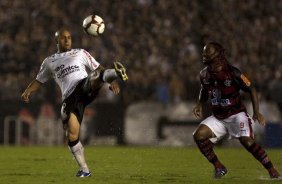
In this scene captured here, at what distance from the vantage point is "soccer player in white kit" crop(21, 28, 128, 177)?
10891 mm

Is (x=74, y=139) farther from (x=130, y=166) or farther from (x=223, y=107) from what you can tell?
(x=130, y=166)

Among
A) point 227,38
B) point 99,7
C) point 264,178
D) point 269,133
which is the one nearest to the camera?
point 264,178

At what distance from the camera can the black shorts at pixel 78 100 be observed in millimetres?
11002

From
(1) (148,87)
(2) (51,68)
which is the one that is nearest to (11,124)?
(1) (148,87)

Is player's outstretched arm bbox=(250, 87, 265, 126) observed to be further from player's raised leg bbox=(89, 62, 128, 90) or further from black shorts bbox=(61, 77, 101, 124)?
black shorts bbox=(61, 77, 101, 124)

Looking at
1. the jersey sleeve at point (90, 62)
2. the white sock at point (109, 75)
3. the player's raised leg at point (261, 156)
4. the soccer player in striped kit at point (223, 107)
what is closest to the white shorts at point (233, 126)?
the soccer player in striped kit at point (223, 107)

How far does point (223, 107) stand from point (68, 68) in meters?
2.19

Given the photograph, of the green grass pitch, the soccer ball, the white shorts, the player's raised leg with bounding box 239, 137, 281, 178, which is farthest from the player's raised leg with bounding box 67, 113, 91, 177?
the player's raised leg with bounding box 239, 137, 281, 178

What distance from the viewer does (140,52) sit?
2381 cm

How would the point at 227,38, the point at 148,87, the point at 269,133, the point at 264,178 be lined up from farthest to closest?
the point at 227,38 → the point at 148,87 → the point at 269,133 → the point at 264,178

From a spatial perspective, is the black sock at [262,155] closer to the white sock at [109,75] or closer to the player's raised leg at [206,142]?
the player's raised leg at [206,142]

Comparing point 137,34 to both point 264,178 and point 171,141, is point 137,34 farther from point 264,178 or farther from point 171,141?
point 264,178

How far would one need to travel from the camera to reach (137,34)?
2464 cm

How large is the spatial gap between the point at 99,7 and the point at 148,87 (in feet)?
15.2
